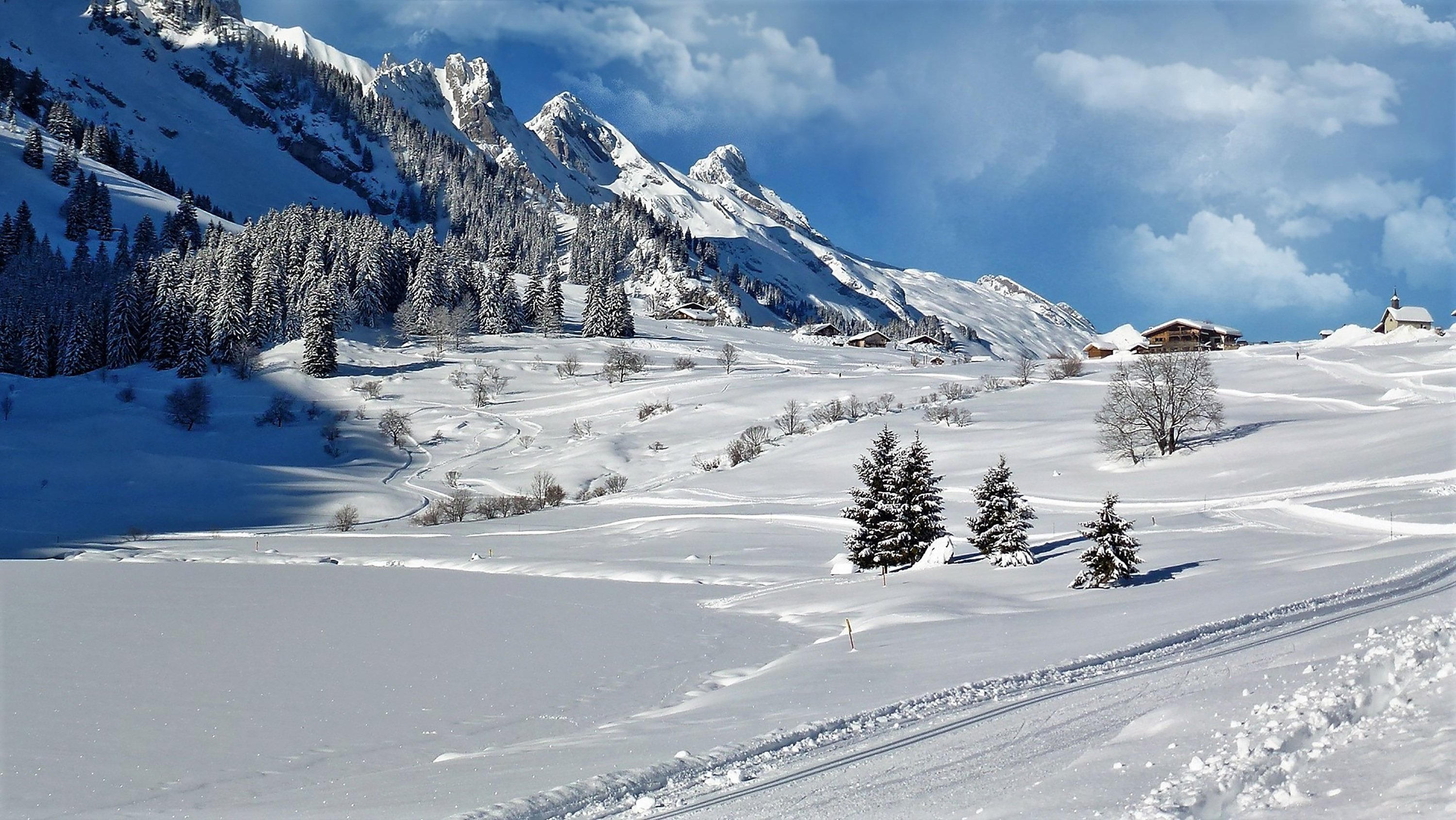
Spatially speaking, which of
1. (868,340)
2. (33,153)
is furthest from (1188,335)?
(33,153)

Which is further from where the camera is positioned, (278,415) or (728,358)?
(728,358)

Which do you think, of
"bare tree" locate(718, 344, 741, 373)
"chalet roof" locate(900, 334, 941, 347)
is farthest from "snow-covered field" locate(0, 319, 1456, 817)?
"chalet roof" locate(900, 334, 941, 347)

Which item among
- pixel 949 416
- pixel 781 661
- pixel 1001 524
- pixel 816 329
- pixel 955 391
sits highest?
pixel 816 329

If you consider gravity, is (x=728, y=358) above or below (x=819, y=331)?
below

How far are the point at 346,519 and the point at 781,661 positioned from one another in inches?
1896

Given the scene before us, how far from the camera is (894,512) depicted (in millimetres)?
28625

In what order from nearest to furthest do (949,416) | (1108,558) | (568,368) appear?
(1108,558)
(949,416)
(568,368)

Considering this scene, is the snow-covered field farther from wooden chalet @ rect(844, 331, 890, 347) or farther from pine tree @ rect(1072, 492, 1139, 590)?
wooden chalet @ rect(844, 331, 890, 347)

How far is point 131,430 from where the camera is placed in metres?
76.6

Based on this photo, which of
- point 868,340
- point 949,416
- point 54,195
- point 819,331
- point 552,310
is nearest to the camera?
point 949,416

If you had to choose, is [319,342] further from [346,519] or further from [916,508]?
[916,508]

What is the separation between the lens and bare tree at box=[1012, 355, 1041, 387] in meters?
81.6

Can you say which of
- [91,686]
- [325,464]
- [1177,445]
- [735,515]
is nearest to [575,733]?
[91,686]

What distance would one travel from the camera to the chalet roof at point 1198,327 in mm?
101250
